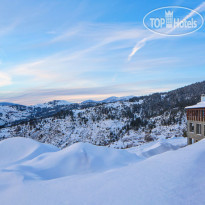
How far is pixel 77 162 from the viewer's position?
12359 millimetres

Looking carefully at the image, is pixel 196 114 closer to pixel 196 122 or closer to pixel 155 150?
pixel 196 122

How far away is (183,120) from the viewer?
78.9 m

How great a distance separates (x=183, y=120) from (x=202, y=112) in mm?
64785

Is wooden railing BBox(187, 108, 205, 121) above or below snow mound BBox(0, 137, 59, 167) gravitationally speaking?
above

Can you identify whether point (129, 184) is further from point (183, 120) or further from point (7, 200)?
point (183, 120)

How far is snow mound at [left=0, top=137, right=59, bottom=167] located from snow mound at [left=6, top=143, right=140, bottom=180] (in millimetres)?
2453

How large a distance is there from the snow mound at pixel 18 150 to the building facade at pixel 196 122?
1736 centimetres

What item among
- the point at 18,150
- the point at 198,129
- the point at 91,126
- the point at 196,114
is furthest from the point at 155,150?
the point at 91,126

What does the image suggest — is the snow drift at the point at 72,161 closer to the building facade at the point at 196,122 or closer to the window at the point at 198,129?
the building facade at the point at 196,122

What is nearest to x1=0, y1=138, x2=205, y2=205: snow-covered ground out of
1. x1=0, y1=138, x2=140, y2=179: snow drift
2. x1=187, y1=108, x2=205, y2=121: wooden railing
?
x1=0, y1=138, x2=140, y2=179: snow drift

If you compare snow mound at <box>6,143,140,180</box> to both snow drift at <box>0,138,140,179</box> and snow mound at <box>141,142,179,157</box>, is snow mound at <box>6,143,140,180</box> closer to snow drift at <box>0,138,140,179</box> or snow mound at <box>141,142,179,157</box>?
snow drift at <box>0,138,140,179</box>

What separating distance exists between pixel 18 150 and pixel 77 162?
7.70 metres

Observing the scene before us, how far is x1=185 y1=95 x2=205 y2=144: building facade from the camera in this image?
780 inches

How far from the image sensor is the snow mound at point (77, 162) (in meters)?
11.2
